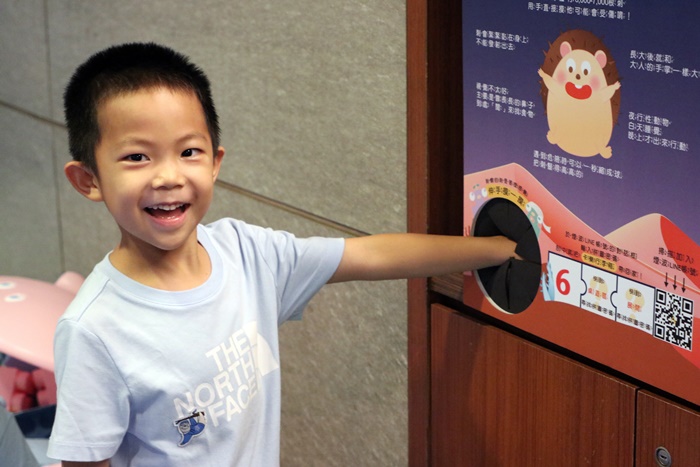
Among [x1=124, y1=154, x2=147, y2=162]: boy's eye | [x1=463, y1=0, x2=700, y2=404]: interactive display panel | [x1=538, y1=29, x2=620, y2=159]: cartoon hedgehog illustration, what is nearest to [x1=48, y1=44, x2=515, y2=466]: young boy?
[x1=124, y1=154, x2=147, y2=162]: boy's eye

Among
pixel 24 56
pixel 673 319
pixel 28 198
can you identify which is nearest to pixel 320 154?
pixel 673 319

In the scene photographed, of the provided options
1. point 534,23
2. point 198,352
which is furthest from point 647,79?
point 198,352

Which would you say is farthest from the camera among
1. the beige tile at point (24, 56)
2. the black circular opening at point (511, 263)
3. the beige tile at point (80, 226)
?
the beige tile at point (24, 56)

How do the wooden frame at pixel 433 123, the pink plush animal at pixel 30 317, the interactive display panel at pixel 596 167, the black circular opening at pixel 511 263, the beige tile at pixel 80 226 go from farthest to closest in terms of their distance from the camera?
the beige tile at pixel 80 226
the pink plush animal at pixel 30 317
the wooden frame at pixel 433 123
the black circular opening at pixel 511 263
the interactive display panel at pixel 596 167

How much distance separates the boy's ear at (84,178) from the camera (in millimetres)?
1469

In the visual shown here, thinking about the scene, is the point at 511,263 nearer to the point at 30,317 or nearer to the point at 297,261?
the point at 297,261

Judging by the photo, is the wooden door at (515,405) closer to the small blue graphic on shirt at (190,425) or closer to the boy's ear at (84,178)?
the small blue graphic on shirt at (190,425)

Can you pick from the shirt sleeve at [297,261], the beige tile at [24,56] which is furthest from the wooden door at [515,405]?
the beige tile at [24,56]

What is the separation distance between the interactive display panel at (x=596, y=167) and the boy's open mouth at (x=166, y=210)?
462mm

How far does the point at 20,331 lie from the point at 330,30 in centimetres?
104

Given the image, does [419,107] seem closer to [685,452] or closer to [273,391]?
[273,391]

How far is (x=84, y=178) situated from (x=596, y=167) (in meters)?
0.74

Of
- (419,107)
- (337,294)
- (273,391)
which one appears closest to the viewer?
(273,391)

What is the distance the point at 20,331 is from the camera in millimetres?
2307
